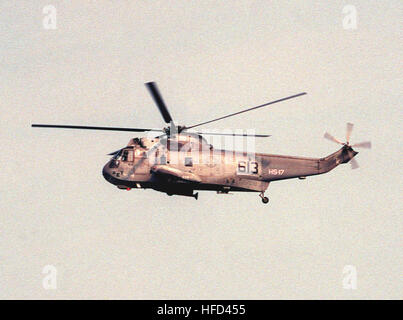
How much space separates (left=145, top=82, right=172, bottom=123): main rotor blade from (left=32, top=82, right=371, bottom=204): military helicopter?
88 centimetres

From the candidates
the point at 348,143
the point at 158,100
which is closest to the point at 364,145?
the point at 348,143

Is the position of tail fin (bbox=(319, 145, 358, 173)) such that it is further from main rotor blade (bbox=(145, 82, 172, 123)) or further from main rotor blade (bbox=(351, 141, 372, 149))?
main rotor blade (bbox=(145, 82, 172, 123))

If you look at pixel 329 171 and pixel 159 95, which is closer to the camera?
pixel 159 95

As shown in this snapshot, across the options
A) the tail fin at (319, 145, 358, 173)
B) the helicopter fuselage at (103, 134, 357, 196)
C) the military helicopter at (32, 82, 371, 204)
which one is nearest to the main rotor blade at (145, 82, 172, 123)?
Result: the military helicopter at (32, 82, 371, 204)

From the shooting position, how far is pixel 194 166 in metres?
46.7

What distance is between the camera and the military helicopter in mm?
46531

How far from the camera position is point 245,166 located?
4706cm

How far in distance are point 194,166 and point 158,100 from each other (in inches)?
A: 275

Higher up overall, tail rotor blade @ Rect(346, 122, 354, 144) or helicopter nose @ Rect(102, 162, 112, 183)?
tail rotor blade @ Rect(346, 122, 354, 144)
